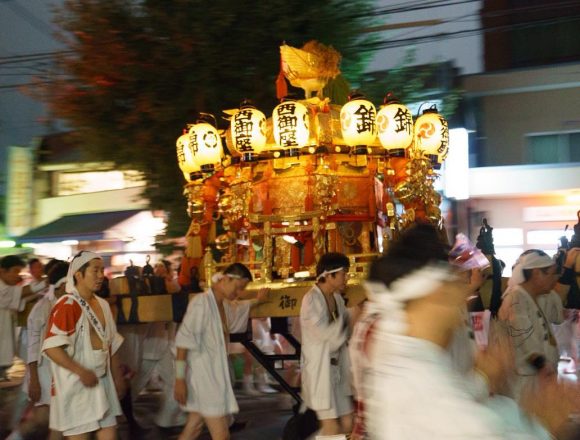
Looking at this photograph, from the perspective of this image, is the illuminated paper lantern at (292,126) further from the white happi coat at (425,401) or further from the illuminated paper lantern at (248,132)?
the white happi coat at (425,401)

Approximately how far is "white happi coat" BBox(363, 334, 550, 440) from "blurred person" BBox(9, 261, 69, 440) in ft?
17.7

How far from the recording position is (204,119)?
10.2m

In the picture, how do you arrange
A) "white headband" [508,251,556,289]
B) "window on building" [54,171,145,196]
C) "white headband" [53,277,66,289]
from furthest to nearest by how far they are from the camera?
"window on building" [54,171,145,196] < "white headband" [53,277,66,289] < "white headband" [508,251,556,289]

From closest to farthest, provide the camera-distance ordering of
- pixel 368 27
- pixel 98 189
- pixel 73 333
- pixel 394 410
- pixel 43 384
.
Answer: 1. pixel 394 410
2. pixel 73 333
3. pixel 43 384
4. pixel 368 27
5. pixel 98 189

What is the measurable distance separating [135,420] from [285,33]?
605cm

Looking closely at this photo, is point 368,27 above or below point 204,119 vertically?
above

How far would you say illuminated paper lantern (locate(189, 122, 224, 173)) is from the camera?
9570 mm

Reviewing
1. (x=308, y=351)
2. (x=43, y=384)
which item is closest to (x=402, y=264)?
(x=308, y=351)

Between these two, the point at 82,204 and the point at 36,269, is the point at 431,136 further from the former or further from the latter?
the point at 82,204

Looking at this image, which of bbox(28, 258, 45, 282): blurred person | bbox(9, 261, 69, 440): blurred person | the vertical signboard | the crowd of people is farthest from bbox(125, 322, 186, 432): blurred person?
the vertical signboard

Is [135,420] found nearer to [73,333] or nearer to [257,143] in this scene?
[257,143]

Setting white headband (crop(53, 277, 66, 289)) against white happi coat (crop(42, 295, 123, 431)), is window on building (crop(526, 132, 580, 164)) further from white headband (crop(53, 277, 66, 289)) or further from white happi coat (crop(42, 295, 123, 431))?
white happi coat (crop(42, 295, 123, 431))

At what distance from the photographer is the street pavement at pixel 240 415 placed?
8.88 metres

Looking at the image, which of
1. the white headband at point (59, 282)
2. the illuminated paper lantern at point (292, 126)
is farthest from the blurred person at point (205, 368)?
the illuminated paper lantern at point (292, 126)
